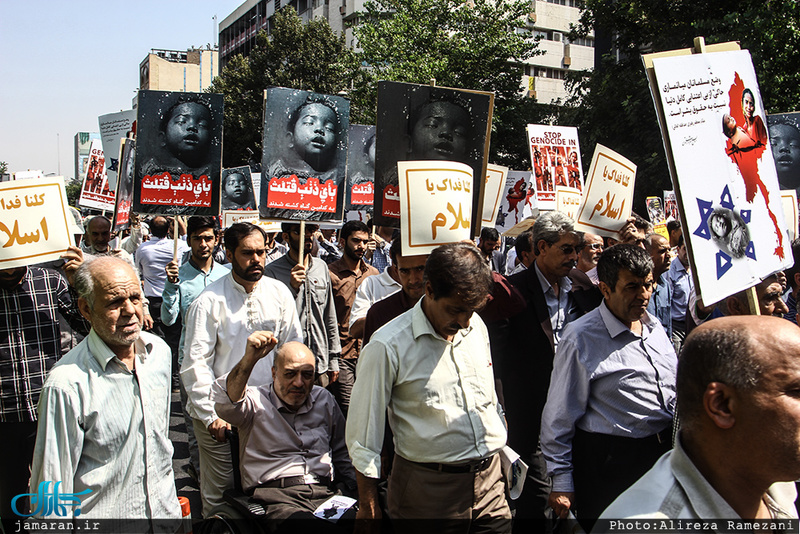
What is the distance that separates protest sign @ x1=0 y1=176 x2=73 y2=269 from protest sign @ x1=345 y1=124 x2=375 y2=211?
5.48 m

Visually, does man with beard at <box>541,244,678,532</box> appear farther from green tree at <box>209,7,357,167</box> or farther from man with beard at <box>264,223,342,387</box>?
green tree at <box>209,7,357,167</box>

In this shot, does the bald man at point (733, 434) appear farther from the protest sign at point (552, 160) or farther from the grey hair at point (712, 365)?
the protest sign at point (552, 160)

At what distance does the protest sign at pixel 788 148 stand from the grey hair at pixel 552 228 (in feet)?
12.5

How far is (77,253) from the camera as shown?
4.36 meters

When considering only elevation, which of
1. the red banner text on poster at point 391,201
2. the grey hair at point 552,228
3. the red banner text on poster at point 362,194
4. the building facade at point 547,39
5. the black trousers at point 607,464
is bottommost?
the black trousers at point 607,464

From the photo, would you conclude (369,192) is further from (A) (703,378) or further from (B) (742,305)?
(A) (703,378)

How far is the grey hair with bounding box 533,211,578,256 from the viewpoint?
424 centimetres

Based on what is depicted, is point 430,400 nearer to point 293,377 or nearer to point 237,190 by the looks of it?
point 293,377

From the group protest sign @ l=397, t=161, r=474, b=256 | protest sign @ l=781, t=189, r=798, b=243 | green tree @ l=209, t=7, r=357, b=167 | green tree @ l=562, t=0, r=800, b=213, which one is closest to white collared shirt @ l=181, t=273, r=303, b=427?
protest sign @ l=397, t=161, r=474, b=256

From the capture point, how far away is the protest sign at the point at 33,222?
13.1 ft

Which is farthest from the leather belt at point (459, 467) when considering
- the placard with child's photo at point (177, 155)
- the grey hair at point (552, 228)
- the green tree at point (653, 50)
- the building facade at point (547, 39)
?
the building facade at point (547, 39)

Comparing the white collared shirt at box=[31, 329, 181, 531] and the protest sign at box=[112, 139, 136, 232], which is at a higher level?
the protest sign at box=[112, 139, 136, 232]

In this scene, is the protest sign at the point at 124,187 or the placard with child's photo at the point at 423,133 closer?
the placard with child's photo at the point at 423,133

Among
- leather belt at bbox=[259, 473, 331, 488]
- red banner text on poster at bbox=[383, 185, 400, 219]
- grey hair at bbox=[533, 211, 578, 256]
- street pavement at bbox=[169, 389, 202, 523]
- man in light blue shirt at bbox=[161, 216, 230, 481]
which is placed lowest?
street pavement at bbox=[169, 389, 202, 523]
